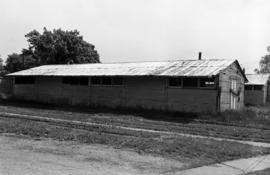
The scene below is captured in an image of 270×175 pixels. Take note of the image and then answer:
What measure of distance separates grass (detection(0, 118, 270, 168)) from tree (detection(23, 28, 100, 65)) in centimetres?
3556

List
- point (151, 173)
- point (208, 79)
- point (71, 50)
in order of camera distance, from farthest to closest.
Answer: point (71, 50)
point (208, 79)
point (151, 173)

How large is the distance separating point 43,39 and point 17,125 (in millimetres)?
37155

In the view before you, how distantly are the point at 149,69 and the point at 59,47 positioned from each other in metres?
25.8

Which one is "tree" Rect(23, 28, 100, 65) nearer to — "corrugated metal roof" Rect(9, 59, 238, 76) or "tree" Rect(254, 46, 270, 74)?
"corrugated metal roof" Rect(9, 59, 238, 76)

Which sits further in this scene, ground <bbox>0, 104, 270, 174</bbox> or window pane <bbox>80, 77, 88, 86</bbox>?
window pane <bbox>80, 77, 88, 86</bbox>

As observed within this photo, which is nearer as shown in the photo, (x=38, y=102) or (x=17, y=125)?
(x=17, y=125)

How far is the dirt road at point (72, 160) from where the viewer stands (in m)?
6.99

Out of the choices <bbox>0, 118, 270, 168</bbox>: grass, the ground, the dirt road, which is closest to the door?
the ground

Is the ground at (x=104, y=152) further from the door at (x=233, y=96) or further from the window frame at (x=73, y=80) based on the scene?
the window frame at (x=73, y=80)

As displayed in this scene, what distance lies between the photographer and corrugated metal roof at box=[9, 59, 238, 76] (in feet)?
71.5

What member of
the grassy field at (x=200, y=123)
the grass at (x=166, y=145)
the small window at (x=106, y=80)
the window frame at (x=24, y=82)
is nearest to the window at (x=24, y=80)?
the window frame at (x=24, y=82)

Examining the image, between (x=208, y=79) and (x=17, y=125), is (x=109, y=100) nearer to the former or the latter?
(x=208, y=79)

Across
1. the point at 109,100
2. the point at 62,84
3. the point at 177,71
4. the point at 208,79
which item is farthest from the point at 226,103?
the point at 62,84

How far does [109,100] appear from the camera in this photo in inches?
1009
